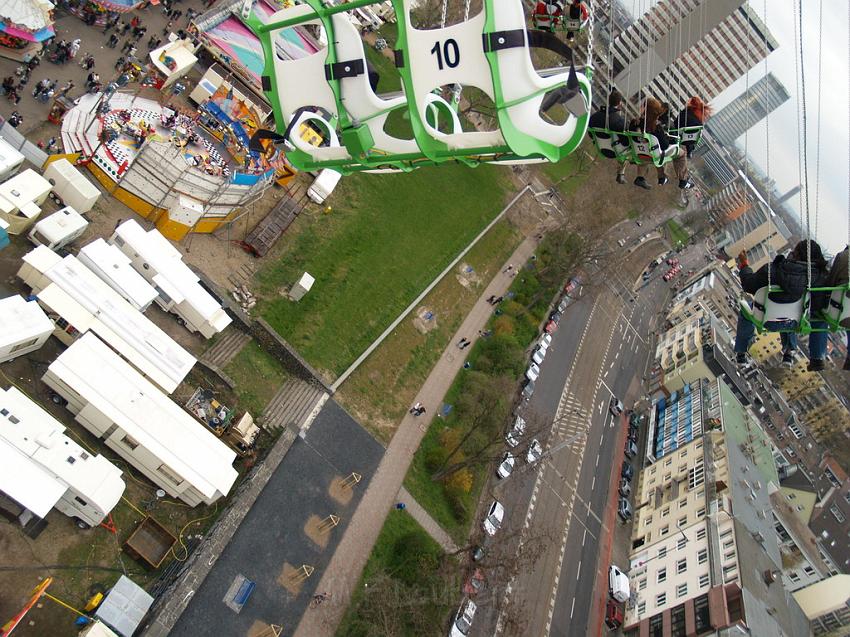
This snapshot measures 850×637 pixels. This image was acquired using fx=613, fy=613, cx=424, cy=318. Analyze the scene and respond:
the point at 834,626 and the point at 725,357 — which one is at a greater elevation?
the point at 725,357

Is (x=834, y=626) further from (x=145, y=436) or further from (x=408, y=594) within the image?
(x=145, y=436)

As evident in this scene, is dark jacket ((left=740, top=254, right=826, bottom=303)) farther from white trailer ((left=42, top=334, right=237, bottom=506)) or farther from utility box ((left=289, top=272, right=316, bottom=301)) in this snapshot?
utility box ((left=289, top=272, right=316, bottom=301))

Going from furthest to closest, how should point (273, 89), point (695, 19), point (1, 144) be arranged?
point (695, 19)
point (1, 144)
point (273, 89)

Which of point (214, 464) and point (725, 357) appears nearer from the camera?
point (214, 464)

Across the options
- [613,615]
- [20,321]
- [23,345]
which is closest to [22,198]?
[20,321]

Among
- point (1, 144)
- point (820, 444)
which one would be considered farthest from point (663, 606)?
point (820, 444)

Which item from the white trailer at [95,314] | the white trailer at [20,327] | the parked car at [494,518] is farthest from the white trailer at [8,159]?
the parked car at [494,518]

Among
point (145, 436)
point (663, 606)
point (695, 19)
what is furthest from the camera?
point (695, 19)
